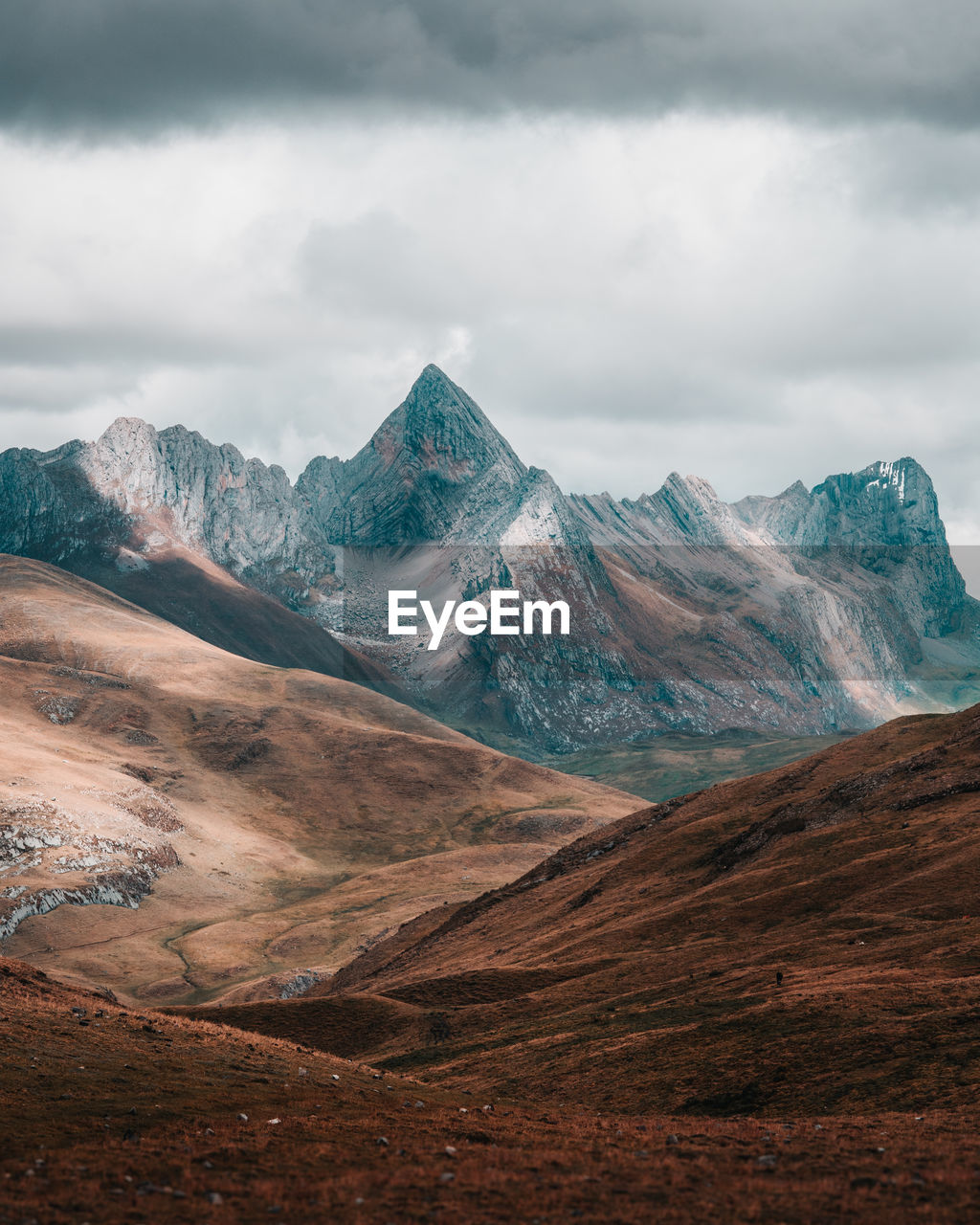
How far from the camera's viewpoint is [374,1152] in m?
38.6

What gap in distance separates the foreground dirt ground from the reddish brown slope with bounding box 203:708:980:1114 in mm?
8778

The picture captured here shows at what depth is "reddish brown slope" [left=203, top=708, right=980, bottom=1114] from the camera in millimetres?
58812

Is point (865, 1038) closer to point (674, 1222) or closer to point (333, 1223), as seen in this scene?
point (674, 1222)

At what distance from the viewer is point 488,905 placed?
502ft

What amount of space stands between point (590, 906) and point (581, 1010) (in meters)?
45.2

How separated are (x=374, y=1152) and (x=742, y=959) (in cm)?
5370

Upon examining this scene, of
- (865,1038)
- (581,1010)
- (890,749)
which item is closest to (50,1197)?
(865,1038)

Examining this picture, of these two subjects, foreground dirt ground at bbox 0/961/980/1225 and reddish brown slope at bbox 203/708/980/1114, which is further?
reddish brown slope at bbox 203/708/980/1114

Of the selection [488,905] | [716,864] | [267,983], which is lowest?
[267,983]

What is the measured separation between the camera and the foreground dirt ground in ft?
103

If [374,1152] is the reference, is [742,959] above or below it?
below

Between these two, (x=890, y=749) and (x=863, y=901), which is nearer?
(x=863, y=901)

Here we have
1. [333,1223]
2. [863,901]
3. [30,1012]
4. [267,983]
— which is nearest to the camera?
[333,1223]

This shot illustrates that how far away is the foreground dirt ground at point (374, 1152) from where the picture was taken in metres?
31.4
